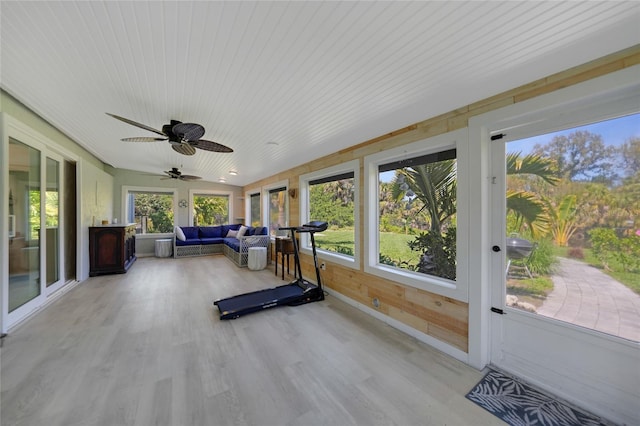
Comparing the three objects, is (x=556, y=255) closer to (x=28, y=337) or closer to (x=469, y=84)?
(x=469, y=84)

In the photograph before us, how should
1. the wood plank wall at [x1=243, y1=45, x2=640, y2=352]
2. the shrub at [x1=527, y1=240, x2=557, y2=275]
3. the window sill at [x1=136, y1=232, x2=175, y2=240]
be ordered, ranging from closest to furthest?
the wood plank wall at [x1=243, y1=45, x2=640, y2=352] → the shrub at [x1=527, y1=240, x2=557, y2=275] → the window sill at [x1=136, y1=232, x2=175, y2=240]

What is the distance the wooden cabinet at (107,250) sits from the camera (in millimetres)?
4500

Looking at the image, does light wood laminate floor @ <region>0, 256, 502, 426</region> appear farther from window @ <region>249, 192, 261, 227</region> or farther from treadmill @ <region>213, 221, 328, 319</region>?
window @ <region>249, 192, 261, 227</region>

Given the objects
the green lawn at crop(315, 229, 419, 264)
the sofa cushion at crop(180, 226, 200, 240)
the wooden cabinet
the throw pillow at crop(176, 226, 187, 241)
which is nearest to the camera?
the green lawn at crop(315, 229, 419, 264)

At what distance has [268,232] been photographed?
257 inches

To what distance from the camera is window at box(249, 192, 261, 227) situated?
7338mm

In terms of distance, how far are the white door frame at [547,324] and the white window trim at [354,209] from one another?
154 cm

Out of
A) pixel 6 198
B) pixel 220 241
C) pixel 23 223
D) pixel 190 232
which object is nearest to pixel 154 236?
pixel 190 232

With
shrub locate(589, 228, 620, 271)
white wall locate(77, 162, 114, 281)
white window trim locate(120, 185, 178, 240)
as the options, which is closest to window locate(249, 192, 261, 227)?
white window trim locate(120, 185, 178, 240)

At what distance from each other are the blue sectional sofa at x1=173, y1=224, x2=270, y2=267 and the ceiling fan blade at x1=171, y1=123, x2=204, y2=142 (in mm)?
3295

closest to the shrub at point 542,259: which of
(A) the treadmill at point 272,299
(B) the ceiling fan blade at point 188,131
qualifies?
(A) the treadmill at point 272,299

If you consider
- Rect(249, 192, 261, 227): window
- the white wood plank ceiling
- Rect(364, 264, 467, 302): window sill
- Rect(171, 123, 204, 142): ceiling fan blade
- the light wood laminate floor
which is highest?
the white wood plank ceiling

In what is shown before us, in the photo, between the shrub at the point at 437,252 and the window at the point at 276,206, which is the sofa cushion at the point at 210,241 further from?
the shrub at the point at 437,252

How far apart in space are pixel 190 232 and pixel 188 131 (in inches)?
220
